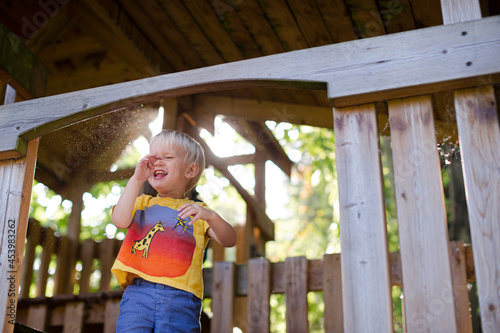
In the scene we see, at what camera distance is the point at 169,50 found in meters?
4.36

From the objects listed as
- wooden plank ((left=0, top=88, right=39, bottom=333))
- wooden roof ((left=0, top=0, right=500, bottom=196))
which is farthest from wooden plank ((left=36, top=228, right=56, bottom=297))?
wooden plank ((left=0, top=88, right=39, bottom=333))

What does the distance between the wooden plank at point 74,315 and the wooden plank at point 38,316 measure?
0.54ft

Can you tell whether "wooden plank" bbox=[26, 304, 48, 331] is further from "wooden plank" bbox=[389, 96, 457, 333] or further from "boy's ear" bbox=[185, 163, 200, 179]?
"wooden plank" bbox=[389, 96, 457, 333]

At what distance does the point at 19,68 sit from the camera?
3066 millimetres

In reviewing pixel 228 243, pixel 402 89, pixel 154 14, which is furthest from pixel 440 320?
pixel 154 14

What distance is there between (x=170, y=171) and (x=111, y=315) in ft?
5.66

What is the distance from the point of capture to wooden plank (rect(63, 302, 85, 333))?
13.5 ft

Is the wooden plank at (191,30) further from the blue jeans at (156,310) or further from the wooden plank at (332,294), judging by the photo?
the blue jeans at (156,310)

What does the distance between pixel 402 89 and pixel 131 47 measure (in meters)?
2.62

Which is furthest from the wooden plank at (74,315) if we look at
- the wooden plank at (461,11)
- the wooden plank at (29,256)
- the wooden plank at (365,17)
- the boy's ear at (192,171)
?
the wooden plank at (461,11)

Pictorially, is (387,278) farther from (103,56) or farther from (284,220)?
(284,220)

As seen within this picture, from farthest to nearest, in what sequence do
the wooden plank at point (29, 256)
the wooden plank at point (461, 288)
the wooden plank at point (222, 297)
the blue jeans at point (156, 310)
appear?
the wooden plank at point (29, 256)
the wooden plank at point (222, 297)
the wooden plank at point (461, 288)
the blue jeans at point (156, 310)

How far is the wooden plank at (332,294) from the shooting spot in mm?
3602

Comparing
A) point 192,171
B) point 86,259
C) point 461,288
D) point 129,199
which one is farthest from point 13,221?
point 461,288
